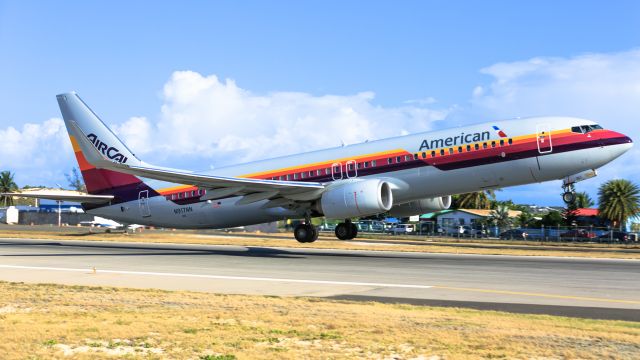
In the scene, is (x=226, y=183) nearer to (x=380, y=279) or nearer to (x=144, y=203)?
(x=144, y=203)

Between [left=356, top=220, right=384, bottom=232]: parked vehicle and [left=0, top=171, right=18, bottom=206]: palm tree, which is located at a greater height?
[left=0, top=171, right=18, bottom=206]: palm tree

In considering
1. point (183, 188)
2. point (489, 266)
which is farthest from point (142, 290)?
point (183, 188)

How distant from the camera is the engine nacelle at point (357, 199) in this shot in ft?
96.2

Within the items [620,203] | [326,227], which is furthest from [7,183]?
[620,203]

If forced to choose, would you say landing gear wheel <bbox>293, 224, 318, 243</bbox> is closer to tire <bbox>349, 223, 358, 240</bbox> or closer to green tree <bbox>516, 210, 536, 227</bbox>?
tire <bbox>349, 223, 358, 240</bbox>

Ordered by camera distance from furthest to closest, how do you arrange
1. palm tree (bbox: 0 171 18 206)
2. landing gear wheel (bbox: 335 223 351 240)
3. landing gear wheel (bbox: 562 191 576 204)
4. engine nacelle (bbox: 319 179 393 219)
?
palm tree (bbox: 0 171 18 206)
landing gear wheel (bbox: 335 223 351 240)
engine nacelle (bbox: 319 179 393 219)
landing gear wheel (bbox: 562 191 576 204)

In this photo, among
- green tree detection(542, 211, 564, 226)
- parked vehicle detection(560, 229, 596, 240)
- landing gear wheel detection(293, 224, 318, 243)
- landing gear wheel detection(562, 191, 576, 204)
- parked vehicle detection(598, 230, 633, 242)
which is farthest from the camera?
green tree detection(542, 211, 564, 226)

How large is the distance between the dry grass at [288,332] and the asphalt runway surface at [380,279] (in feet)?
7.85

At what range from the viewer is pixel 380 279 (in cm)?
2077

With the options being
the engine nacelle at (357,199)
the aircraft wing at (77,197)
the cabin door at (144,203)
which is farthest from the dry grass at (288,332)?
the aircraft wing at (77,197)

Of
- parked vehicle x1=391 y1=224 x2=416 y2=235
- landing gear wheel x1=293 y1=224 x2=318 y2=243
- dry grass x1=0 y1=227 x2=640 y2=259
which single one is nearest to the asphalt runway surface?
landing gear wheel x1=293 y1=224 x2=318 y2=243

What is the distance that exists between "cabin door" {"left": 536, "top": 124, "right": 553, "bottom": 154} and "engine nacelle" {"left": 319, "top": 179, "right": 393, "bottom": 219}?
709 centimetres

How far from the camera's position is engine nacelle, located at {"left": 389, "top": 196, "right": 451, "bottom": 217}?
3519 cm

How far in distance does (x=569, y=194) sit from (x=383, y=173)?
8.56m
